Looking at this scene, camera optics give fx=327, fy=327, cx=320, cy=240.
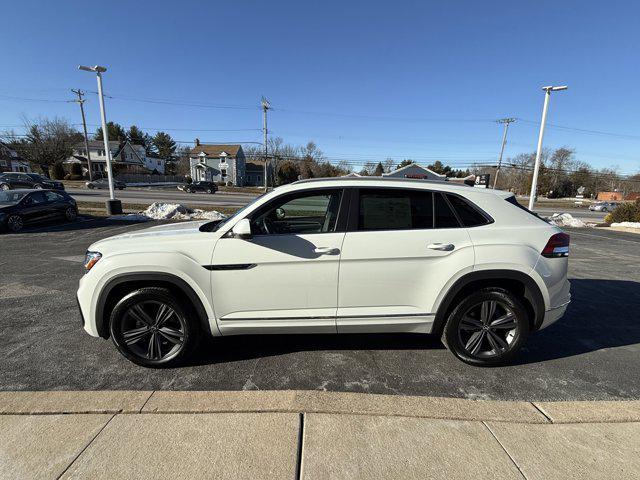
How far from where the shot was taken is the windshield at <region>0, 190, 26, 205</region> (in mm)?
10633

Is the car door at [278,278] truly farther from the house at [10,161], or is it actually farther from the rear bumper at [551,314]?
the house at [10,161]

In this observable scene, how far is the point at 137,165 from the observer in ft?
234

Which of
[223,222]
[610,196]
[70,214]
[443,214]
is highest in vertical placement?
[443,214]

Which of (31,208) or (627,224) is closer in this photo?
(31,208)

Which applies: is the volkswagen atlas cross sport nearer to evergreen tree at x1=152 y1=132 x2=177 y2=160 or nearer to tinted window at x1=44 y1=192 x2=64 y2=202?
tinted window at x1=44 y1=192 x2=64 y2=202

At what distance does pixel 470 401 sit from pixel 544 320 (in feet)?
3.62

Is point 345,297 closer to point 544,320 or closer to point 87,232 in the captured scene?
point 544,320

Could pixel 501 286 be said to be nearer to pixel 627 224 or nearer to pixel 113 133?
pixel 627 224

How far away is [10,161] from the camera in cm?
6488

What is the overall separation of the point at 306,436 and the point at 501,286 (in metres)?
2.13

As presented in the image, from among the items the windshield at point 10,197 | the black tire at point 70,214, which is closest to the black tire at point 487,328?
the windshield at point 10,197

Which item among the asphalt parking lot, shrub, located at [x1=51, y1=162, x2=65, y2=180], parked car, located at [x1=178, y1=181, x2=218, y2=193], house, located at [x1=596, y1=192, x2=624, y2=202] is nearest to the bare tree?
shrub, located at [x1=51, y1=162, x2=65, y2=180]

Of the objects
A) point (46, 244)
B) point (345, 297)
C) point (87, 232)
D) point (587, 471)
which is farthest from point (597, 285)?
point (87, 232)

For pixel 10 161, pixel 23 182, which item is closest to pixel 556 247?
pixel 23 182
